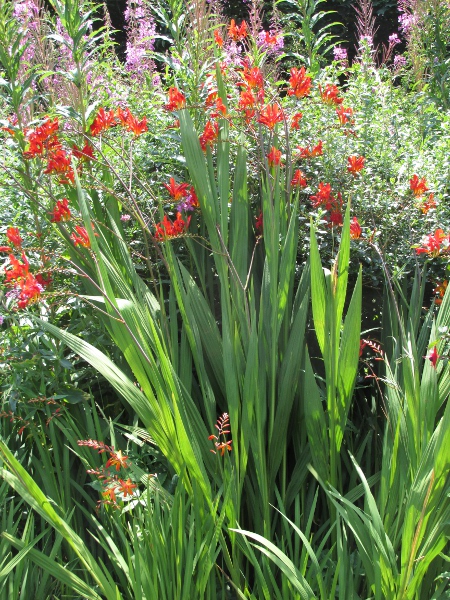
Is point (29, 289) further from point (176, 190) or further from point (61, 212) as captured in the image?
point (176, 190)

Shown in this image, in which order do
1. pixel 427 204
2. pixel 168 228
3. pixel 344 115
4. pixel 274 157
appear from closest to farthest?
pixel 168 228, pixel 274 157, pixel 427 204, pixel 344 115

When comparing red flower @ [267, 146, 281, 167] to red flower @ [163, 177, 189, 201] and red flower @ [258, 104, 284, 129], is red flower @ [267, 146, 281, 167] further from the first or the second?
red flower @ [163, 177, 189, 201]

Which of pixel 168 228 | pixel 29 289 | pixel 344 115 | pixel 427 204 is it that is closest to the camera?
pixel 29 289

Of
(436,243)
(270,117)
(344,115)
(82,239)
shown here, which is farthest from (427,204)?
(82,239)

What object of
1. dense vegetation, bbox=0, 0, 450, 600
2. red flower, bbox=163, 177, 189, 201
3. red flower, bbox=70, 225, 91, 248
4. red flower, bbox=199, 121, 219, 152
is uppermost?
red flower, bbox=199, 121, 219, 152

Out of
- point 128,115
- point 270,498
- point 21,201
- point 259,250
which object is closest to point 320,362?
point 259,250

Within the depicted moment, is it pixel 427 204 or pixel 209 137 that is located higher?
pixel 209 137

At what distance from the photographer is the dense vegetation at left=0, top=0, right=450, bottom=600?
1.41 metres

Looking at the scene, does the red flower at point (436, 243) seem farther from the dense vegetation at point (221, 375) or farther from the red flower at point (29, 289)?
the red flower at point (29, 289)

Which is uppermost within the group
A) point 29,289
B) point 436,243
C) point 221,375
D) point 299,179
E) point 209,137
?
point 209,137

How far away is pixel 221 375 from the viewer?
6.01 feet

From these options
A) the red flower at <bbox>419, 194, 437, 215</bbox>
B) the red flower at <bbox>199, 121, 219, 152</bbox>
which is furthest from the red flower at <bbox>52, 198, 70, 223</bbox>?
the red flower at <bbox>419, 194, 437, 215</bbox>

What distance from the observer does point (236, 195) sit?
6.22 ft

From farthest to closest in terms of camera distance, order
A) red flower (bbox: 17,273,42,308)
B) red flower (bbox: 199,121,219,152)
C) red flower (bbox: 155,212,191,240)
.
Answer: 1. red flower (bbox: 199,121,219,152)
2. red flower (bbox: 155,212,191,240)
3. red flower (bbox: 17,273,42,308)
